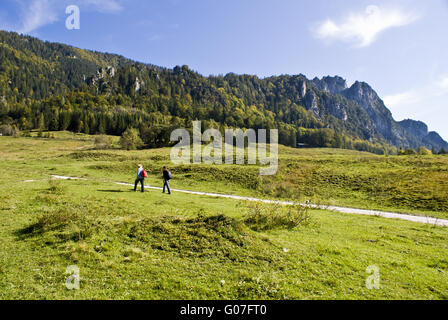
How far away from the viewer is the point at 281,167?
166ft

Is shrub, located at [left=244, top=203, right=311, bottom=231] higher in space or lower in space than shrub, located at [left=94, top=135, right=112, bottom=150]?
lower

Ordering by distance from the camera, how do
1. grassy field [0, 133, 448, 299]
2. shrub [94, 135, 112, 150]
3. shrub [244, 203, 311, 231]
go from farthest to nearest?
shrub [94, 135, 112, 150]
shrub [244, 203, 311, 231]
grassy field [0, 133, 448, 299]

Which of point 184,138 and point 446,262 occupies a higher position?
point 184,138

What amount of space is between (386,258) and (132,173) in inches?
1766

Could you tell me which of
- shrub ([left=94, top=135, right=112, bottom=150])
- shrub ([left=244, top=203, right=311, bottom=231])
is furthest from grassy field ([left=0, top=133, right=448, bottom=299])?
shrub ([left=94, top=135, right=112, bottom=150])

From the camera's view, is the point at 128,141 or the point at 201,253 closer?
the point at 201,253

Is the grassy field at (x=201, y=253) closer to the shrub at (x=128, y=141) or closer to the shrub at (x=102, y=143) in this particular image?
the shrub at (x=128, y=141)

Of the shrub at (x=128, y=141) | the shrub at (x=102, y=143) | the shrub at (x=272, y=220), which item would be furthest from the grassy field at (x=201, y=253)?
the shrub at (x=102, y=143)

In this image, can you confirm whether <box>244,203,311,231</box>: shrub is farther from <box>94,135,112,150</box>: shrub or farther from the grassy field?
<box>94,135,112,150</box>: shrub

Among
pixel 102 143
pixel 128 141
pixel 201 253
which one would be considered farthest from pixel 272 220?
pixel 102 143

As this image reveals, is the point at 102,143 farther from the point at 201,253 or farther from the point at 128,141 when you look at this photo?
the point at 201,253

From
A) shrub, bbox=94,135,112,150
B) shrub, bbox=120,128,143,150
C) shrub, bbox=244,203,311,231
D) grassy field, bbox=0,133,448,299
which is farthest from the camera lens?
shrub, bbox=94,135,112,150
